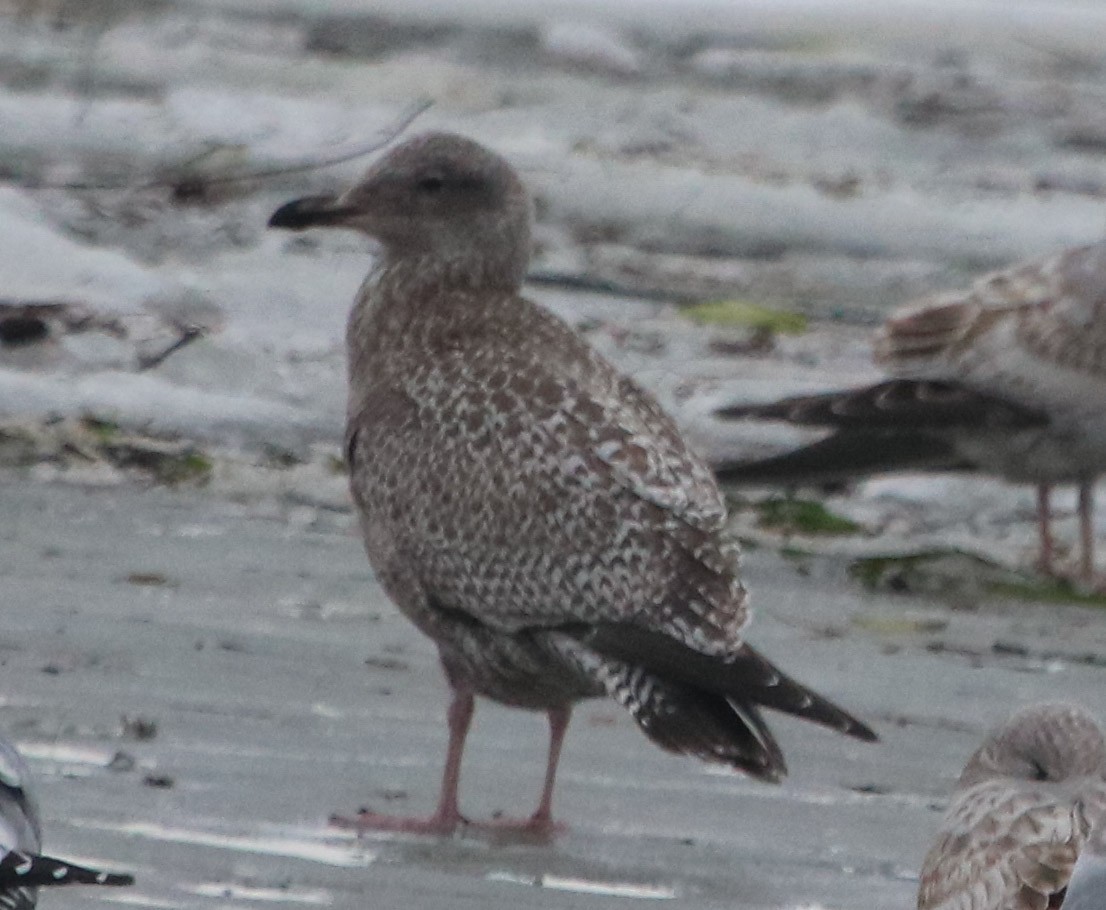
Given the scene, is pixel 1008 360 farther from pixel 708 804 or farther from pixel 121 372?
pixel 708 804

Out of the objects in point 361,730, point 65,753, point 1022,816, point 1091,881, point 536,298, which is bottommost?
point 536,298

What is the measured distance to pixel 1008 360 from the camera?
885 centimetres

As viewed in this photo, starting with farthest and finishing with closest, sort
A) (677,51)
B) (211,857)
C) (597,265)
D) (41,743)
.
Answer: (677,51) → (597,265) → (41,743) → (211,857)

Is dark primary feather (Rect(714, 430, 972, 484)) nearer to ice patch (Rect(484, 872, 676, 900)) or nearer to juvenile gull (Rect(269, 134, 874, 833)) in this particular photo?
juvenile gull (Rect(269, 134, 874, 833))

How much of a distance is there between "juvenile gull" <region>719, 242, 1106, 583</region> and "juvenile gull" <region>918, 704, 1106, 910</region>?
3.21m

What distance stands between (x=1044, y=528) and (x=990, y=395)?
0.55 metres

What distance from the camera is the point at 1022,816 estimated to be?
484 centimetres

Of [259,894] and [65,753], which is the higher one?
[259,894]

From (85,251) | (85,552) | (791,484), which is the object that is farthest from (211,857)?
(85,251)

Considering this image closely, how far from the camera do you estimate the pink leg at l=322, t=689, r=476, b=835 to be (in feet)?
18.2

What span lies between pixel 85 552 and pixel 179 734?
152 cm

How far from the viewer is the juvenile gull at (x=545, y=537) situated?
18.8 ft

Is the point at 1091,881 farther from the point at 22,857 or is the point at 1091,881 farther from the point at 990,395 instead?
the point at 990,395

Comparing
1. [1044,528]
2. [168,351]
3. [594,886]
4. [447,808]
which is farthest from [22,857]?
[168,351]
